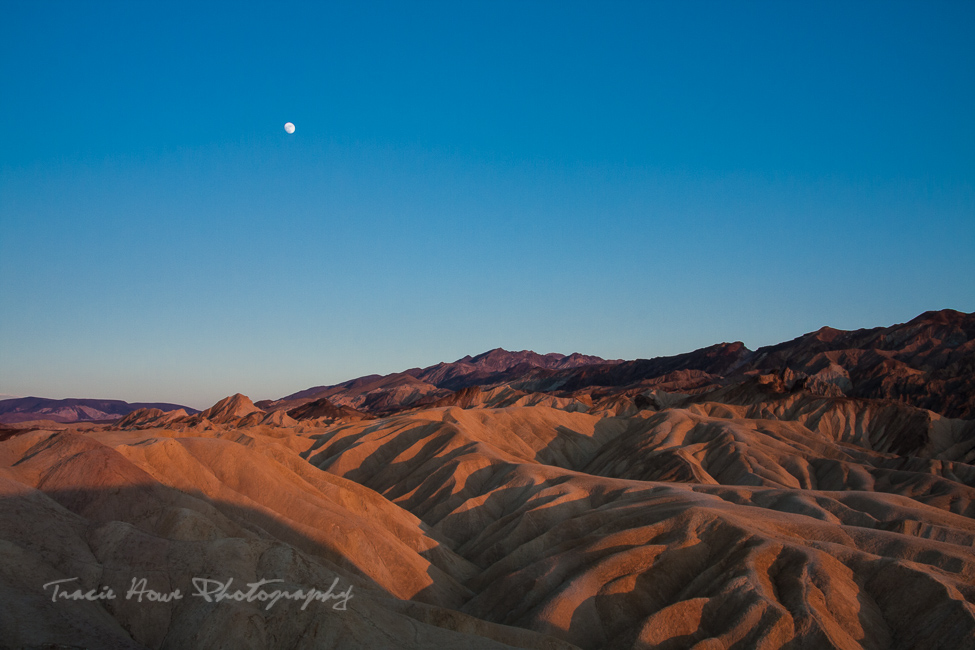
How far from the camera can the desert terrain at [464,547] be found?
21.0m

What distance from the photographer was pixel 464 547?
48156 mm

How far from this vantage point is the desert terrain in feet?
68.9

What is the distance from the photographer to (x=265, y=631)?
782 inches

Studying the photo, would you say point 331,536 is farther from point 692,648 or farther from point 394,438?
point 394,438

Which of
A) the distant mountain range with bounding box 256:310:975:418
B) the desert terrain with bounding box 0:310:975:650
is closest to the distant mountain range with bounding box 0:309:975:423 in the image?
the distant mountain range with bounding box 256:310:975:418

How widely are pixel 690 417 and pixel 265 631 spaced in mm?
78308

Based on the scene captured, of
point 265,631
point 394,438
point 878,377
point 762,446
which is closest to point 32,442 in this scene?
point 265,631
